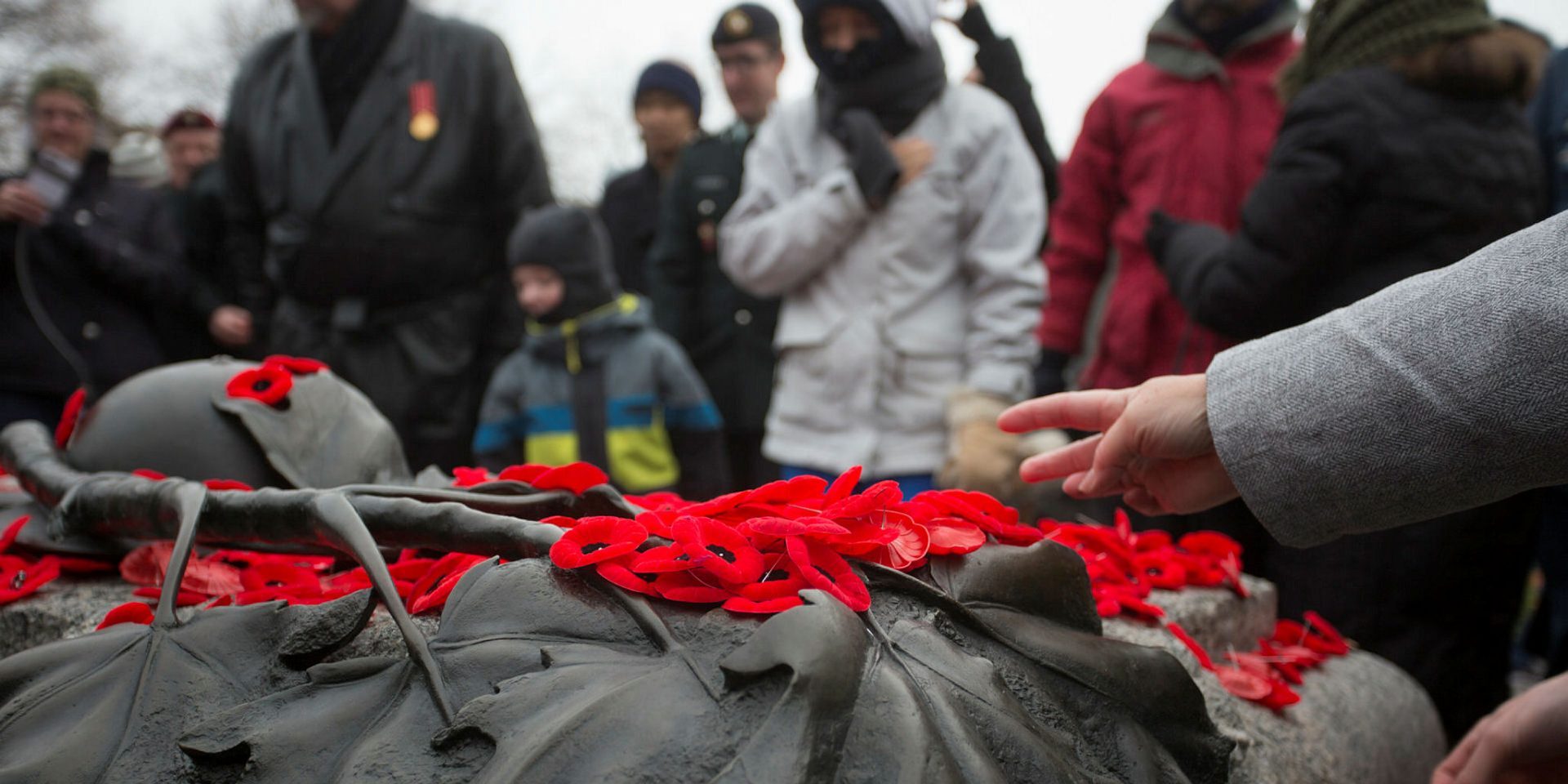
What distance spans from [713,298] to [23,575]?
2.71 metres

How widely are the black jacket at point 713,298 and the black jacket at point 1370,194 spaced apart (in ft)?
6.30

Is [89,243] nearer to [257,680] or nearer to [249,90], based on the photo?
[249,90]

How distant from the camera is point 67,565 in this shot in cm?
144

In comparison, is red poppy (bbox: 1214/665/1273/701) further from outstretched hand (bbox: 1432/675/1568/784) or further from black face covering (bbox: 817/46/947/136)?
black face covering (bbox: 817/46/947/136)

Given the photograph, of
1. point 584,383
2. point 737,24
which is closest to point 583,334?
point 584,383

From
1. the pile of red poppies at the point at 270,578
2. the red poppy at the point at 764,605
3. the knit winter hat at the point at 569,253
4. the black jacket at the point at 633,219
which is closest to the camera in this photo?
the red poppy at the point at 764,605

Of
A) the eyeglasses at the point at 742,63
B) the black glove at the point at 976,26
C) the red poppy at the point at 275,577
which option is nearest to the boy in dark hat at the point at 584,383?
the eyeglasses at the point at 742,63

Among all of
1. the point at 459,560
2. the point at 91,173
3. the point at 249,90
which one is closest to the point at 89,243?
the point at 91,173

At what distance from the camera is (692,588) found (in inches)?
36.3

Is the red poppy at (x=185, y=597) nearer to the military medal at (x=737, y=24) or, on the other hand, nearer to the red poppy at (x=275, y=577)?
the red poppy at (x=275, y=577)

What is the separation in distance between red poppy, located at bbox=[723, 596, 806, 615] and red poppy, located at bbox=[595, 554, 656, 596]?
8 cm

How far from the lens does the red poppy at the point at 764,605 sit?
0.88m

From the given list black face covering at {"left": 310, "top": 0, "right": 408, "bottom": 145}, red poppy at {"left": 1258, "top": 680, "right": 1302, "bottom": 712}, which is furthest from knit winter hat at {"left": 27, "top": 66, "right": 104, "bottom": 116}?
red poppy at {"left": 1258, "top": 680, "right": 1302, "bottom": 712}

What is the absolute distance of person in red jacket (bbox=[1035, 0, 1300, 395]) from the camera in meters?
2.52
